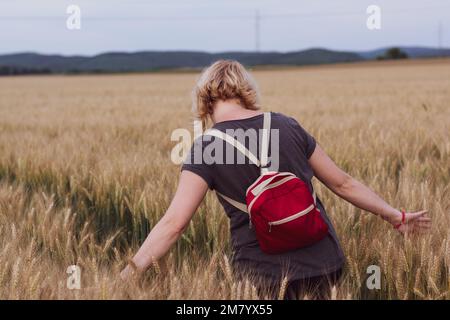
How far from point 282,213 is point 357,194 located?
54cm

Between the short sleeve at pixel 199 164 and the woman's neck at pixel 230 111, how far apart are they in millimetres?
158

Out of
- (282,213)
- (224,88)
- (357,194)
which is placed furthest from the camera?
(357,194)

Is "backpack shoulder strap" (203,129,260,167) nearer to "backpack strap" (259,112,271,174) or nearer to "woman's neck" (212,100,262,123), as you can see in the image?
"backpack strap" (259,112,271,174)

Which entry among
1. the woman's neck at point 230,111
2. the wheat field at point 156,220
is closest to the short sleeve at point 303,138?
the woman's neck at point 230,111

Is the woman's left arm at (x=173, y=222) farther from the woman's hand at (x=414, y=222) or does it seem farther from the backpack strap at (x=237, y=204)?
the woman's hand at (x=414, y=222)

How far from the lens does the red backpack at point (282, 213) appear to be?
1.58m

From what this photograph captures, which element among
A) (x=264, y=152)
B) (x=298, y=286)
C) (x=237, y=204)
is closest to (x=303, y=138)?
(x=264, y=152)

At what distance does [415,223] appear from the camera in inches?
79.7

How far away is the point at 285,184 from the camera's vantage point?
1608mm

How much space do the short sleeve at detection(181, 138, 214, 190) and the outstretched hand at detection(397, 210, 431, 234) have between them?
30.7 inches

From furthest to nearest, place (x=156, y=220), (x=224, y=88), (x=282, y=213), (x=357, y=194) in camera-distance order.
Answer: (x=156, y=220) < (x=357, y=194) < (x=224, y=88) < (x=282, y=213)

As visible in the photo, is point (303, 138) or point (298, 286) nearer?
point (298, 286)

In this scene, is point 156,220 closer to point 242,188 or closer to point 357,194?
point 242,188

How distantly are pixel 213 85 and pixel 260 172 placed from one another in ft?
1.10
